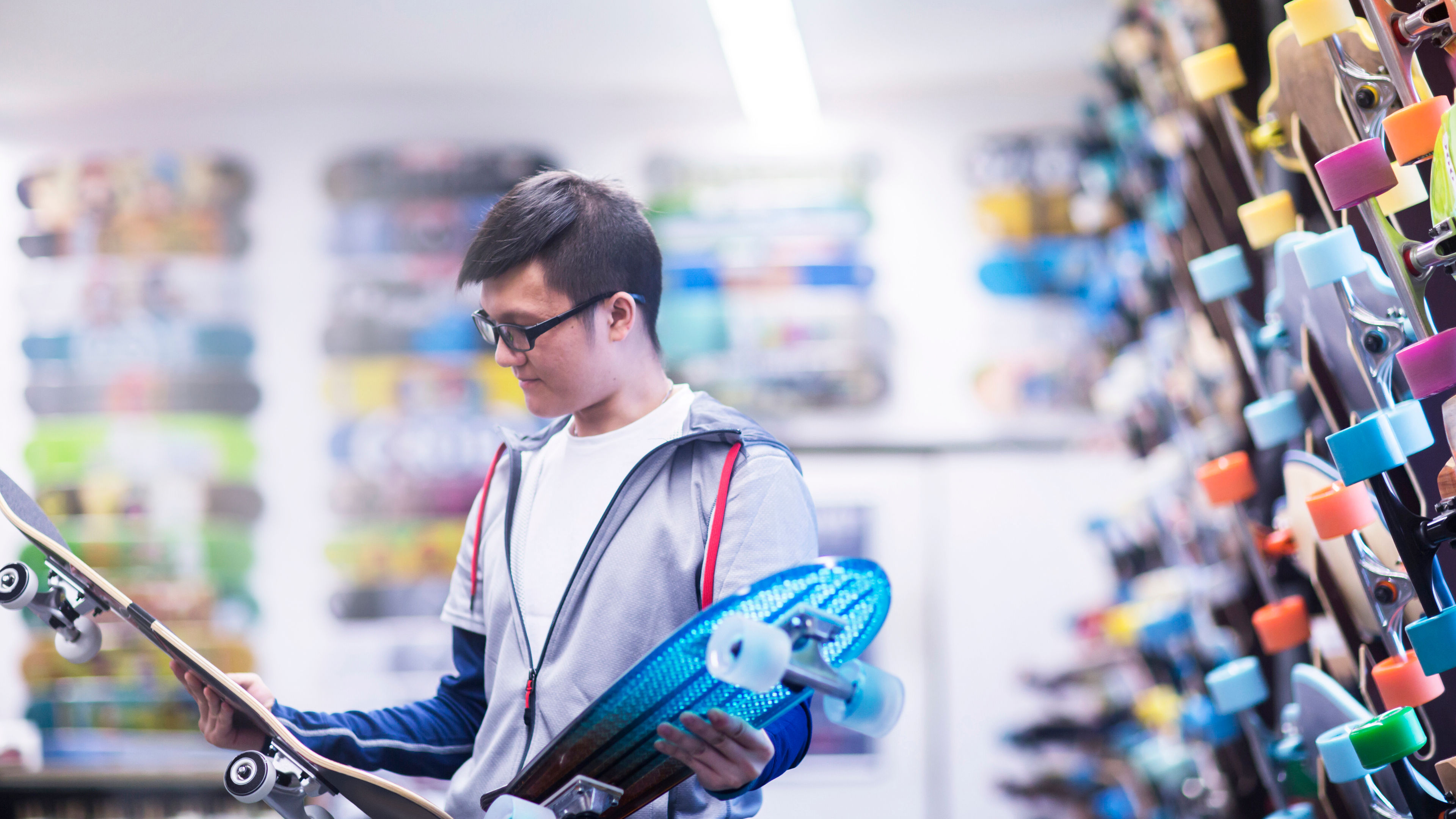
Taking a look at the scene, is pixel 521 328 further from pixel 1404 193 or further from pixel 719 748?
pixel 1404 193

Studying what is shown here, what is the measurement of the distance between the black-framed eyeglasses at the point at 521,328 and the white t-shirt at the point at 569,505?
165mm

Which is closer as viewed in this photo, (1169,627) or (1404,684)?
(1404,684)

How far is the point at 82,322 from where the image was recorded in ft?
12.7

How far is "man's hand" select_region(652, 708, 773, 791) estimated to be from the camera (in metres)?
1.12

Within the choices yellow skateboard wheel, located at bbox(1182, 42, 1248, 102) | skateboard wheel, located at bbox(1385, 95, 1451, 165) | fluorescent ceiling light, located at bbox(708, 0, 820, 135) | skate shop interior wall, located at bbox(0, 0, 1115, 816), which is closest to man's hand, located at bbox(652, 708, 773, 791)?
skateboard wheel, located at bbox(1385, 95, 1451, 165)

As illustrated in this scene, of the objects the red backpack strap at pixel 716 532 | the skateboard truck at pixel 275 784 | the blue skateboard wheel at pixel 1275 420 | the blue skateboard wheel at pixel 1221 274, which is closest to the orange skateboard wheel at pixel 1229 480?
the blue skateboard wheel at pixel 1275 420

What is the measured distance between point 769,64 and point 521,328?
232 centimetres

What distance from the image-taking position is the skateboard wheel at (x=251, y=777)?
4.05 feet

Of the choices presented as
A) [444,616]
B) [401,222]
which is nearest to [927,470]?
[401,222]

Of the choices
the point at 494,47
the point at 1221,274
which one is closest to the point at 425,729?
the point at 1221,274

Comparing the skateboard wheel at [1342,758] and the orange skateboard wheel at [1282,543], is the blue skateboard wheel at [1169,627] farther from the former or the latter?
the skateboard wheel at [1342,758]

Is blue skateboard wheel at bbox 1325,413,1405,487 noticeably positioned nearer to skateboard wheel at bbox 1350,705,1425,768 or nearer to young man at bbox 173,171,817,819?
skateboard wheel at bbox 1350,705,1425,768

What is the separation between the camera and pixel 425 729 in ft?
4.85

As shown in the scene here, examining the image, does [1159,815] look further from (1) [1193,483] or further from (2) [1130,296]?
(2) [1130,296]
